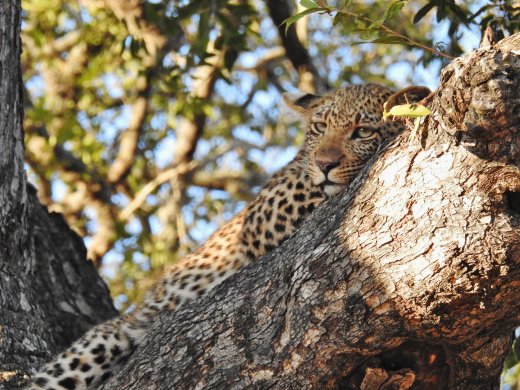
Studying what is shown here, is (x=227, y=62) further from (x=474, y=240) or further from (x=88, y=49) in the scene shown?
(x=474, y=240)

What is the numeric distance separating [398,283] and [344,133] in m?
2.25

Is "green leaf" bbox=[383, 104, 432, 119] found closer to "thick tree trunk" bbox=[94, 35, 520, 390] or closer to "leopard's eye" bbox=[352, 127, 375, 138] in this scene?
"thick tree trunk" bbox=[94, 35, 520, 390]

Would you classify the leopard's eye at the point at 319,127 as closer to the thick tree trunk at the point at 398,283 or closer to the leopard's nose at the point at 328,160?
the leopard's nose at the point at 328,160

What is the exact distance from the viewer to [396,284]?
341 cm

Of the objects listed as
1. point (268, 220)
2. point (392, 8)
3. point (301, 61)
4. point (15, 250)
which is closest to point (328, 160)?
point (268, 220)

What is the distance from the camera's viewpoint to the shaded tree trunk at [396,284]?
3180mm

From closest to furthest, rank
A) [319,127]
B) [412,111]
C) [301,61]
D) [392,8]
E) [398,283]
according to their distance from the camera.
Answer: [412,111] < [398,283] < [392,8] < [319,127] < [301,61]

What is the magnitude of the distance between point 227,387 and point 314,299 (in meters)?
0.55

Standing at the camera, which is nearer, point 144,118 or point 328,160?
point 328,160

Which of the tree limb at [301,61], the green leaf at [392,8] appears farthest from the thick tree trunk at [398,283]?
the tree limb at [301,61]

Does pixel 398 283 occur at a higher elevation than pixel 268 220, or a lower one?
lower

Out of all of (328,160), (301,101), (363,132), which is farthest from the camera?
(301,101)

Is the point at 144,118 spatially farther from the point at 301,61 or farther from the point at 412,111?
the point at 412,111

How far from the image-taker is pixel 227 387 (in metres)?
3.85
